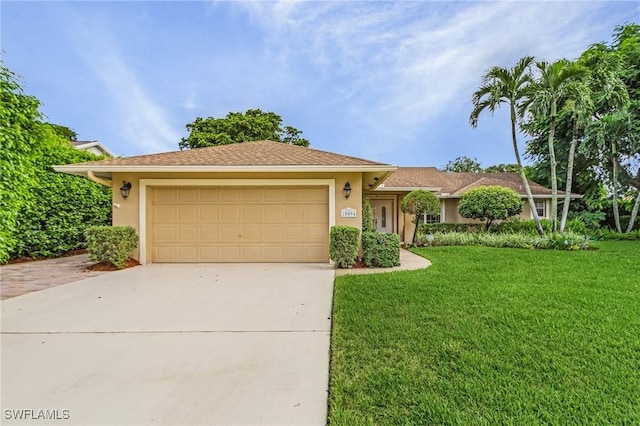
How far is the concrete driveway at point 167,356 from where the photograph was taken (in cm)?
225

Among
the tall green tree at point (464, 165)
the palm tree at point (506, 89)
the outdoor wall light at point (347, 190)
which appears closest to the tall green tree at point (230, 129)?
the palm tree at point (506, 89)

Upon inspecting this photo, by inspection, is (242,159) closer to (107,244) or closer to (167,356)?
(107,244)

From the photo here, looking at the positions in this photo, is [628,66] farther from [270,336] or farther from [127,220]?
[127,220]

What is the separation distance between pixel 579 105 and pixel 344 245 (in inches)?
366

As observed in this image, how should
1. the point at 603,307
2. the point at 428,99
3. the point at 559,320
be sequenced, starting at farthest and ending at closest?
the point at 428,99 < the point at 603,307 < the point at 559,320

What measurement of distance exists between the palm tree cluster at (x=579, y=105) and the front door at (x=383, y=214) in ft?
16.9

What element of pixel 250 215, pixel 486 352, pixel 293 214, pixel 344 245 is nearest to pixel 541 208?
pixel 344 245

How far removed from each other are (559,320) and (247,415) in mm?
3659

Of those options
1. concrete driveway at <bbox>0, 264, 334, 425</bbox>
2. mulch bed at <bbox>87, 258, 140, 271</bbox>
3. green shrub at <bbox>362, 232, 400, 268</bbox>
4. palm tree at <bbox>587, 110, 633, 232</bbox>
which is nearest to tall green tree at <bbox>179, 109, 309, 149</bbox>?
mulch bed at <bbox>87, 258, 140, 271</bbox>

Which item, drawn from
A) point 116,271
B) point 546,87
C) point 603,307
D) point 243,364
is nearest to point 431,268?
point 603,307

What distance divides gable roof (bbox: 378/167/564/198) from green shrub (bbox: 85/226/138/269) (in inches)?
402

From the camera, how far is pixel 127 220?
8.54 m

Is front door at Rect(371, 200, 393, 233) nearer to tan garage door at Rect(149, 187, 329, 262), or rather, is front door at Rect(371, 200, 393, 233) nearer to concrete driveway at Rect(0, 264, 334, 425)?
tan garage door at Rect(149, 187, 329, 262)

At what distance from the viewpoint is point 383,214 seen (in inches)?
609
